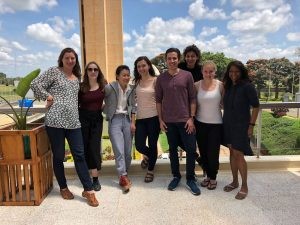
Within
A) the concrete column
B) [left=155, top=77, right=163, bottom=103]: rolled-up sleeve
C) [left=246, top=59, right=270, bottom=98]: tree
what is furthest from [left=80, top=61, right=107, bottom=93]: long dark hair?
[left=246, top=59, right=270, bottom=98]: tree

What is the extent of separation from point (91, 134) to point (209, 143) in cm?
136

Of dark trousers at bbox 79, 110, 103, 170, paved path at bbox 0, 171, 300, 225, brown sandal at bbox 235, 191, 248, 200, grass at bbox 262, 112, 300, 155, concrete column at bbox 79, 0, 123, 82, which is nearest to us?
paved path at bbox 0, 171, 300, 225

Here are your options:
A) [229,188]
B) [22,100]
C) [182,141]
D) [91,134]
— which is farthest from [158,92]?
[22,100]

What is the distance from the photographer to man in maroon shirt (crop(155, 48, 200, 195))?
3.31 metres

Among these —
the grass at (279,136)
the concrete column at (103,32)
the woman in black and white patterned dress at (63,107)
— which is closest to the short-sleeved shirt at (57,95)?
the woman in black and white patterned dress at (63,107)

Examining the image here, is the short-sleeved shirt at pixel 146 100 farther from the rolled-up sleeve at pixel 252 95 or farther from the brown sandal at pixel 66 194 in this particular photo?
the brown sandal at pixel 66 194

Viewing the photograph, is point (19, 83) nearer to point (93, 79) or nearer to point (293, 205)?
point (93, 79)

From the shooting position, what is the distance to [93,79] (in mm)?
3361

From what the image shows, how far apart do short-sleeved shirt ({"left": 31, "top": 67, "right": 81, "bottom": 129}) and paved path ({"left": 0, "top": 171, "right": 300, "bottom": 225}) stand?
2.86ft

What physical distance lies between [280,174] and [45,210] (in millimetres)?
2932

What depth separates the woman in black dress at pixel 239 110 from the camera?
313 centimetres

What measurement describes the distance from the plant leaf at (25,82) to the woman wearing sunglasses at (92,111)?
0.49 meters

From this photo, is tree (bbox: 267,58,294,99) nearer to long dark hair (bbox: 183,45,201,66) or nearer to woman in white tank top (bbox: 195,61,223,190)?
long dark hair (bbox: 183,45,201,66)

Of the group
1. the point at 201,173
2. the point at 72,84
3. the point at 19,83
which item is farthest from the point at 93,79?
the point at 201,173
